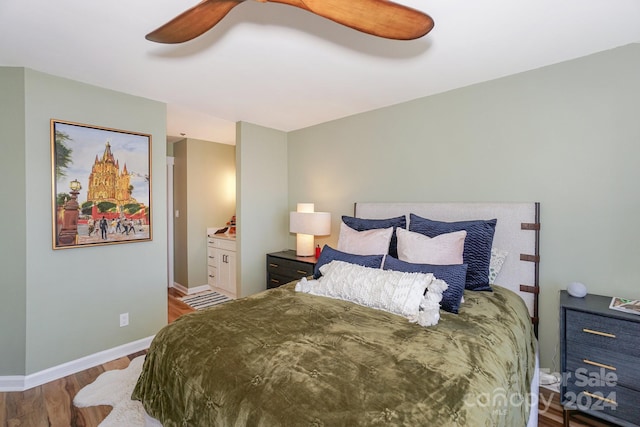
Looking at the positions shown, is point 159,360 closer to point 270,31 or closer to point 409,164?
point 270,31

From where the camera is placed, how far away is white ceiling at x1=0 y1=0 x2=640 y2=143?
1.59 m

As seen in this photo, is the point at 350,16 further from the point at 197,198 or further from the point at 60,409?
the point at 197,198

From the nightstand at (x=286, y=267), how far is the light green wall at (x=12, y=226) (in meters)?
2.15

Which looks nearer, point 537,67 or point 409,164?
point 537,67

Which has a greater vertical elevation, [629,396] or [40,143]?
[40,143]

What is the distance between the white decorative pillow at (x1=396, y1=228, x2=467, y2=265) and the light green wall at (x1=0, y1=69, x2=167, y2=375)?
244 cm

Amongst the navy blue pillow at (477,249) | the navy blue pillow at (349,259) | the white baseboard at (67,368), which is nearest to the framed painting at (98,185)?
the white baseboard at (67,368)

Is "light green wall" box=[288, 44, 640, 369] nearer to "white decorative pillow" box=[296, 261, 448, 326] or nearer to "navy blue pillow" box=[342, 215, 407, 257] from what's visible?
"navy blue pillow" box=[342, 215, 407, 257]

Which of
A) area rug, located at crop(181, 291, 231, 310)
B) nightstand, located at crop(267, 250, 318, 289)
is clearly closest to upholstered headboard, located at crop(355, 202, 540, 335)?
nightstand, located at crop(267, 250, 318, 289)

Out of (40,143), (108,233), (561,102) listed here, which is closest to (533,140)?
(561,102)

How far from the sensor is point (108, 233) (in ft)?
8.64

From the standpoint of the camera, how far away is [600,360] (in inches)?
68.4

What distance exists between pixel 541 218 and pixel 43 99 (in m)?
3.95

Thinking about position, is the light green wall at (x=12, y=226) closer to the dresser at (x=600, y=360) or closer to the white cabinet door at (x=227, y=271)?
the white cabinet door at (x=227, y=271)
